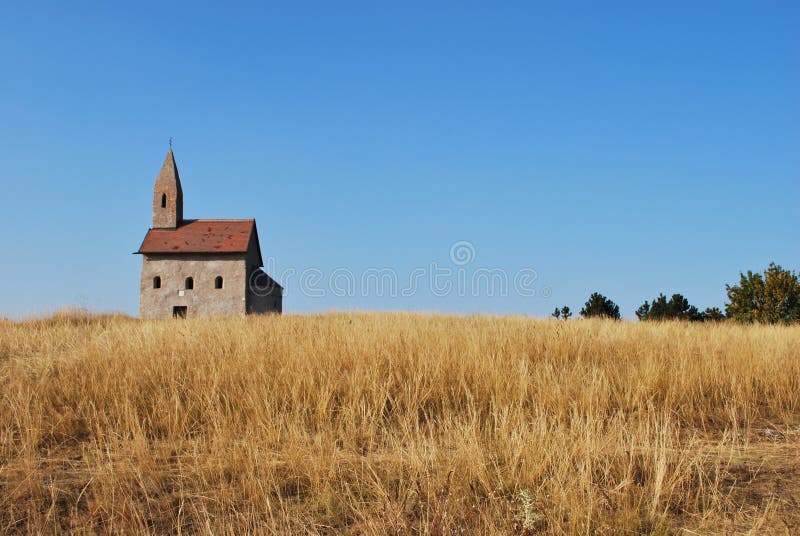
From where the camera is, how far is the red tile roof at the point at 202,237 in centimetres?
3575

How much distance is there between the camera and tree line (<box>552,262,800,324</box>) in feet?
67.2

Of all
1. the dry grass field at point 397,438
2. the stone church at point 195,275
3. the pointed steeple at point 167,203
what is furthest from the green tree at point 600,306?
the pointed steeple at point 167,203

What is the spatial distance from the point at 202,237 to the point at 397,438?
35.2m

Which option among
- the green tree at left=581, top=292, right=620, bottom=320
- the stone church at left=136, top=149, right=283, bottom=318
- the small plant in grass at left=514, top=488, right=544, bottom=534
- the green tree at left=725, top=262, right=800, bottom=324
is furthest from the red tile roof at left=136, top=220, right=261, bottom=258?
the small plant in grass at left=514, top=488, right=544, bottom=534

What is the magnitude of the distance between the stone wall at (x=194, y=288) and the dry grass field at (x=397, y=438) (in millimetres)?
28771

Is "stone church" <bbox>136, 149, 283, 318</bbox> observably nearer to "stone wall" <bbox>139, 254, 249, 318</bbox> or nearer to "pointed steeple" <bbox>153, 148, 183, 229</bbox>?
"stone wall" <bbox>139, 254, 249, 318</bbox>

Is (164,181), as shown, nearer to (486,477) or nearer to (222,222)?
(222,222)

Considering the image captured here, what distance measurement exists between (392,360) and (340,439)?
1.88 m

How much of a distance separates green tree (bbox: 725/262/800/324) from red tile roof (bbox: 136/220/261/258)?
27679mm

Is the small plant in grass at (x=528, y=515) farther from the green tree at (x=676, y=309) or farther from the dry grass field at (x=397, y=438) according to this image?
the green tree at (x=676, y=309)

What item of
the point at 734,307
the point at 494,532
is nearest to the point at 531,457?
the point at 494,532

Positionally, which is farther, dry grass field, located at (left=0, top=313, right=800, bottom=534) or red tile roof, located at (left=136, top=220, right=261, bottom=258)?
red tile roof, located at (left=136, top=220, right=261, bottom=258)

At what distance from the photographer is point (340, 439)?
436 centimetres

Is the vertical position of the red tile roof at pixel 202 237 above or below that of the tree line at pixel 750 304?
above
